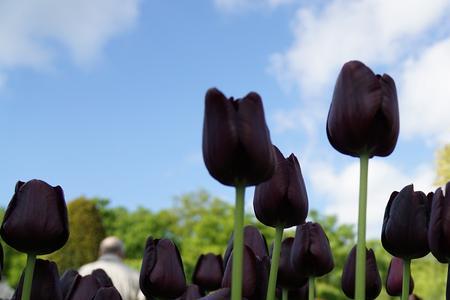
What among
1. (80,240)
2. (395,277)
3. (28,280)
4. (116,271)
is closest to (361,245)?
(28,280)

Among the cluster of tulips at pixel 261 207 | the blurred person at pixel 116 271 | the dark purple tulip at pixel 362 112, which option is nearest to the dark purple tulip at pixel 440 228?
the cluster of tulips at pixel 261 207

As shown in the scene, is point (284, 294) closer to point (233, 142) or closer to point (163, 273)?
point (163, 273)

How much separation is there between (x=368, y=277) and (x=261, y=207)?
0.39 metres

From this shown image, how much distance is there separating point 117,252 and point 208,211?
2244 centimetres

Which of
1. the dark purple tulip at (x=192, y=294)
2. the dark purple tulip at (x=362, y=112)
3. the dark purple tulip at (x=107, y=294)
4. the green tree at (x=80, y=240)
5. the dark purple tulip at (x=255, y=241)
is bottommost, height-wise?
the dark purple tulip at (x=107, y=294)

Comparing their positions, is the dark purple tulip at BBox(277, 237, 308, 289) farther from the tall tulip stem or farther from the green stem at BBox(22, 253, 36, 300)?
the green stem at BBox(22, 253, 36, 300)

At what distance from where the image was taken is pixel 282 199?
1.11m

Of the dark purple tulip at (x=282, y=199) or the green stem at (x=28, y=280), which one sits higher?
the dark purple tulip at (x=282, y=199)

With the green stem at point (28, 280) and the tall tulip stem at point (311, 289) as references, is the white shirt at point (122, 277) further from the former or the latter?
the green stem at point (28, 280)

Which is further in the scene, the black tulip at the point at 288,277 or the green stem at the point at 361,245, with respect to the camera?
the black tulip at the point at 288,277

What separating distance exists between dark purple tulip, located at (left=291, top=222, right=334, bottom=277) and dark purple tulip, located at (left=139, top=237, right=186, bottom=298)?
0.22 meters

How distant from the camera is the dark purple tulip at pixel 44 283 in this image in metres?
1.11

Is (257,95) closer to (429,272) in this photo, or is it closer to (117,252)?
(117,252)

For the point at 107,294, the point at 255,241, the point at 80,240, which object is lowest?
the point at 107,294
